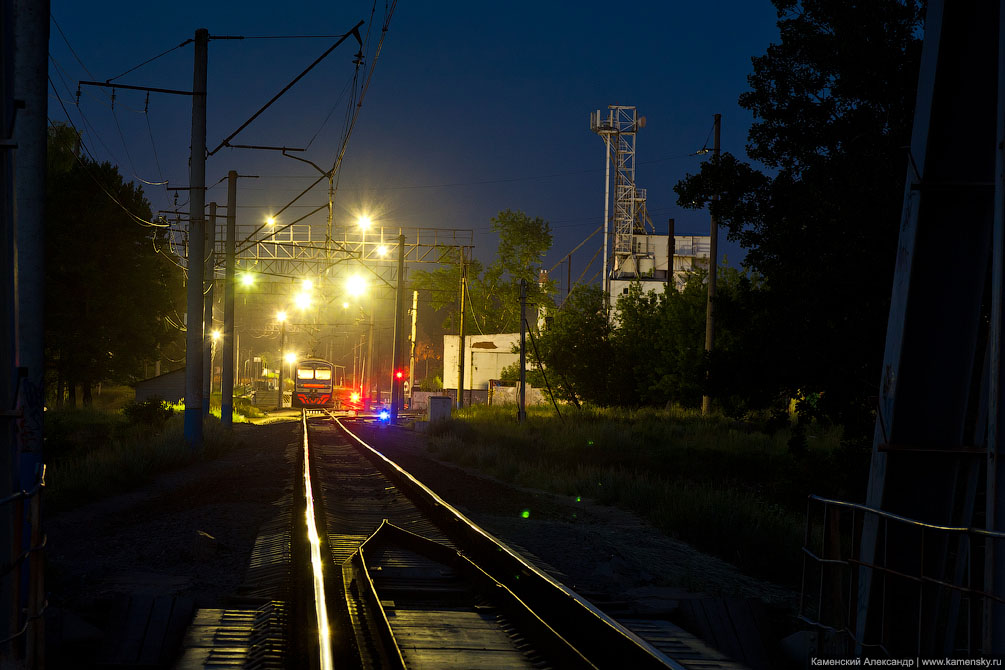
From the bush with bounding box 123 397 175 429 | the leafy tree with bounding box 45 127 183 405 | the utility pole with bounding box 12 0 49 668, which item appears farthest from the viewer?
the leafy tree with bounding box 45 127 183 405

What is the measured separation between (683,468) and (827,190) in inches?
315

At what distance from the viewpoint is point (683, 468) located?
21.6 meters

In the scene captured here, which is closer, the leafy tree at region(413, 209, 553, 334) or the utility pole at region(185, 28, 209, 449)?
the utility pole at region(185, 28, 209, 449)

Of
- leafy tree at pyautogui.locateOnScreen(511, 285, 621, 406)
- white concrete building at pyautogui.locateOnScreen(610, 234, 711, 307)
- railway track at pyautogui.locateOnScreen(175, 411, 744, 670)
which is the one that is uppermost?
white concrete building at pyautogui.locateOnScreen(610, 234, 711, 307)

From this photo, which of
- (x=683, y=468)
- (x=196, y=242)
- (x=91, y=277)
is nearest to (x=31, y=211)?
(x=196, y=242)

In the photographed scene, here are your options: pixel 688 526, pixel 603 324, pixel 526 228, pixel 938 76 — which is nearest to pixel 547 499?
pixel 688 526

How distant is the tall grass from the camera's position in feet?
39.0

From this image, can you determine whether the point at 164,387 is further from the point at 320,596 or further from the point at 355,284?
the point at 320,596

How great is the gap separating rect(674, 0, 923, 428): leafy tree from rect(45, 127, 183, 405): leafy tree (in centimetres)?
3375

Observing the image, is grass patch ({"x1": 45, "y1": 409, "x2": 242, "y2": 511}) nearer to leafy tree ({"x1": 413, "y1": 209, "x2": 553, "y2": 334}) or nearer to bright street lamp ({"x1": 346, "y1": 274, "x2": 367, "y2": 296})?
bright street lamp ({"x1": 346, "y1": 274, "x2": 367, "y2": 296})

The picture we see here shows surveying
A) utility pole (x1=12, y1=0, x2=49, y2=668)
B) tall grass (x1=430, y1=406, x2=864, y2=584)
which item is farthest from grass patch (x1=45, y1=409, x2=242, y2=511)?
tall grass (x1=430, y1=406, x2=864, y2=584)

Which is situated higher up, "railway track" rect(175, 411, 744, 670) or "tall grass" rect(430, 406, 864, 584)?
"railway track" rect(175, 411, 744, 670)

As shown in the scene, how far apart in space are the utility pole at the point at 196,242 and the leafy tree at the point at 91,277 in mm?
23031

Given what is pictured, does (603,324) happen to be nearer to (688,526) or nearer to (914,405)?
(688,526)
